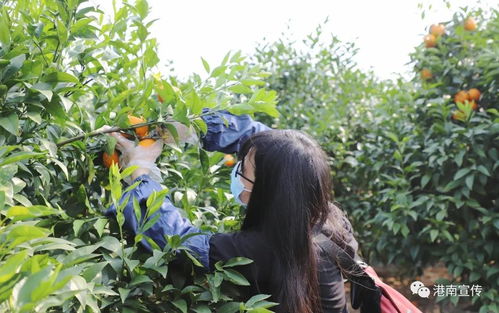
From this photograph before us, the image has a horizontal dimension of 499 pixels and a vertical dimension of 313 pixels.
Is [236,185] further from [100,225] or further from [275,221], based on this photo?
[100,225]

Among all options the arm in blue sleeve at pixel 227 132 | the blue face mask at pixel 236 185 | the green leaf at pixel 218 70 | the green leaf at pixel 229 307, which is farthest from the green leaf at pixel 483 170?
the green leaf at pixel 229 307

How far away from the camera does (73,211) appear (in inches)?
56.2

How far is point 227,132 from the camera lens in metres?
1.71

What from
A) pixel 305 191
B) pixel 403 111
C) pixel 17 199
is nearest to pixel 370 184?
pixel 403 111

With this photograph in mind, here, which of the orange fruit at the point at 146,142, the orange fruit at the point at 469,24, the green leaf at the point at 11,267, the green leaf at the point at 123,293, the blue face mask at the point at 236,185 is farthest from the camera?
the orange fruit at the point at 469,24

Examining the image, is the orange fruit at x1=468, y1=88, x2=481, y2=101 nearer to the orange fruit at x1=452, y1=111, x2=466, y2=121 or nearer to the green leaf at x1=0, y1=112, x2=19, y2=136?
the orange fruit at x1=452, y1=111, x2=466, y2=121

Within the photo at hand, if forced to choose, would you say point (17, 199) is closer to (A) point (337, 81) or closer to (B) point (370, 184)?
(B) point (370, 184)

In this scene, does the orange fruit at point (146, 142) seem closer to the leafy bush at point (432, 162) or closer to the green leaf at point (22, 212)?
the green leaf at point (22, 212)

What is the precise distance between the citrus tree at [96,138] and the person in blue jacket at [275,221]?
5 centimetres

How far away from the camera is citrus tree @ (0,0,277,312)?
120cm

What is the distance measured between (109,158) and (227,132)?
0.40m

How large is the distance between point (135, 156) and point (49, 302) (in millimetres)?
730

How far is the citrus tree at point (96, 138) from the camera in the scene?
1201 mm

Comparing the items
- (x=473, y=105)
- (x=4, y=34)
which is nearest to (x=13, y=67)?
(x=4, y=34)
